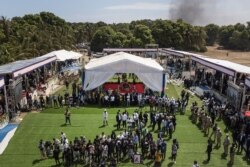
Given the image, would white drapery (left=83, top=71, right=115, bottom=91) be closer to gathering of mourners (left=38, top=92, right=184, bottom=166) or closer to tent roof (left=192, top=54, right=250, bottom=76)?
tent roof (left=192, top=54, right=250, bottom=76)

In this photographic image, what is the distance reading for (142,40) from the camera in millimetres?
81875

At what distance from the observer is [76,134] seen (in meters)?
22.5

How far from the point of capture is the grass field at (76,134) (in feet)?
60.9

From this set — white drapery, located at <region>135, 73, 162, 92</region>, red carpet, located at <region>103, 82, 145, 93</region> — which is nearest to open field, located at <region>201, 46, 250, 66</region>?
red carpet, located at <region>103, 82, 145, 93</region>

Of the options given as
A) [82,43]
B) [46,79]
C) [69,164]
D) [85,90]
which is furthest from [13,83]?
[82,43]

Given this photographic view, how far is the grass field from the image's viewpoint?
1855 cm

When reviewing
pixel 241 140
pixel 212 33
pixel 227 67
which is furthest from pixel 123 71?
pixel 212 33

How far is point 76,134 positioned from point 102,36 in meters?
63.1

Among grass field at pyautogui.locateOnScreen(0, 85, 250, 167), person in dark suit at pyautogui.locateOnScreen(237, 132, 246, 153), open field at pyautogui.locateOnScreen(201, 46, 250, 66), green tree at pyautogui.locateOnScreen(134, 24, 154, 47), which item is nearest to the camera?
grass field at pyautogui.locateOnScreen(0, 85, 250, 167)

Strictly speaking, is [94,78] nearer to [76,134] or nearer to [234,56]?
[76,134]

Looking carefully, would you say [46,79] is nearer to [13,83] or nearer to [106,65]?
[106,65]

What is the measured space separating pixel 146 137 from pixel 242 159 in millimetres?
5409

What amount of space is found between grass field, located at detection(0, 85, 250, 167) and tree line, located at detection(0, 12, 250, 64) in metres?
19.2

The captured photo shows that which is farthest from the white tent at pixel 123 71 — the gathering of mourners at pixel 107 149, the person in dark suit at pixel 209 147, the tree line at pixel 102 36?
the tree line at pixel 102 36
